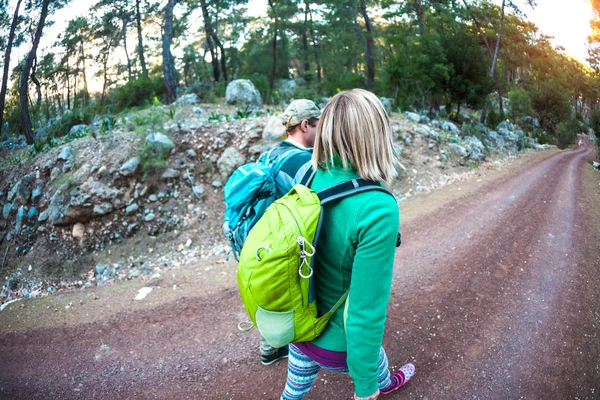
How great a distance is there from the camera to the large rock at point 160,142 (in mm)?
7438

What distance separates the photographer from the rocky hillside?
622 cm

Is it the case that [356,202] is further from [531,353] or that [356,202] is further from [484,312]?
[484,312]

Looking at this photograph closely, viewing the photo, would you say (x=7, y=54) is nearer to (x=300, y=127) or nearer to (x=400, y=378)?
(x=300, y=127)

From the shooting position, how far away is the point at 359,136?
51.3 inches

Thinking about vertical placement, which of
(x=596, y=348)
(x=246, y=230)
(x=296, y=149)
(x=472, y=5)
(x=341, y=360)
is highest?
(x=472, y=5)

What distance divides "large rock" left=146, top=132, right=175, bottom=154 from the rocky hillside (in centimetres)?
2

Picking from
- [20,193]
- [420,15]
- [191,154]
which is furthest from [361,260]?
[420,15]

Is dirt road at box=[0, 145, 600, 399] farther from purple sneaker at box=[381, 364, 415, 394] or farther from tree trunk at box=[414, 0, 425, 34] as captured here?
tree trunk at box=[414, 0, 425, 34]

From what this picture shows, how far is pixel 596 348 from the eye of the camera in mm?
2826

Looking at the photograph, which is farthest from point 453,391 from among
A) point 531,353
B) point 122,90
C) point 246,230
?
point 122,90

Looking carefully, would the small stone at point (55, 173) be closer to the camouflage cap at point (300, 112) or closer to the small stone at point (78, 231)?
the small stone at point (78, 231)

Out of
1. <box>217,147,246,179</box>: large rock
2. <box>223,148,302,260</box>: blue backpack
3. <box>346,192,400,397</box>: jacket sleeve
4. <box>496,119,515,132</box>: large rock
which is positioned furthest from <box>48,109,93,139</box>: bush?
<box>496,119,515,132</box>: large rock

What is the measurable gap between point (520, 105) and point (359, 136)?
2431 centimetres

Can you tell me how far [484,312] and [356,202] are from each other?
2.86 meters
